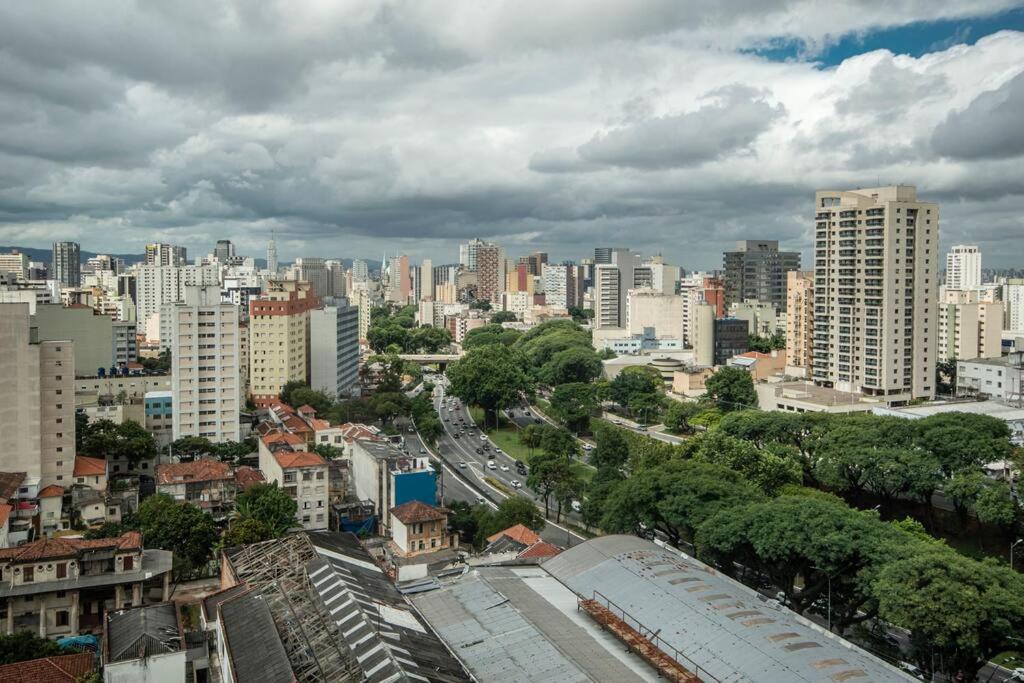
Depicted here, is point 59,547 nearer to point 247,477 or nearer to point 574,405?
point 247,477

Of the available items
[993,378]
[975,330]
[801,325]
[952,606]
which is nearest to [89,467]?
[952,606]

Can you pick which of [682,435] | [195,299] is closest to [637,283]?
[682,435]

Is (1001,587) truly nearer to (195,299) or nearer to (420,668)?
(420,668)

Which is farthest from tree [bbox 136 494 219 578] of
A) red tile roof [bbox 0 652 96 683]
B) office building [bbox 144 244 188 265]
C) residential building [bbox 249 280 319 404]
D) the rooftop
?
office building [bbox 144 244 188 265]

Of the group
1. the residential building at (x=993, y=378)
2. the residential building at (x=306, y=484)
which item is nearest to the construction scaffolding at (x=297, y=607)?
the residential building at (x=306, y=484)

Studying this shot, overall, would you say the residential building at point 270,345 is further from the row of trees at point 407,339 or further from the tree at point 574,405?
the row of trees at point 407,339
